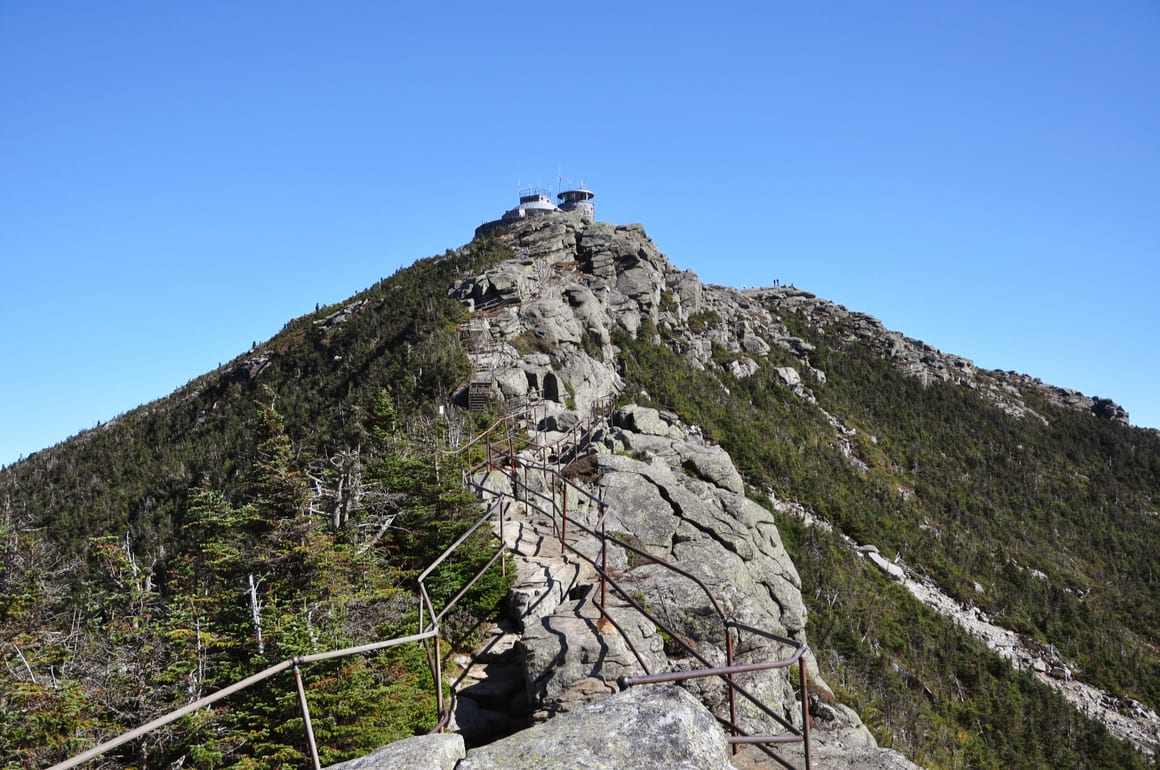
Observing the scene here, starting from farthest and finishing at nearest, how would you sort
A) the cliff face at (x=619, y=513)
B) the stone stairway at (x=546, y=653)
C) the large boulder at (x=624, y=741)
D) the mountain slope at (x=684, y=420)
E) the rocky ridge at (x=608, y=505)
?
the mountain slope at (x=684, y=420) < the cliff face at (x=619, y=513) < the rocky ridge at (x=608, y=505) < the stone stairway at (x=546, y=653) < the large boulder at (x=624, y=741)

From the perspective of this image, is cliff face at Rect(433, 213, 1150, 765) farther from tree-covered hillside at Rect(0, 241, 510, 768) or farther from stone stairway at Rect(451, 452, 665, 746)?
tree-covered hillside at Rect(0, 241, 510, 768)

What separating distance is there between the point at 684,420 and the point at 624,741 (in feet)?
114

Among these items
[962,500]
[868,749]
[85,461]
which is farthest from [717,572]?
[962,500]

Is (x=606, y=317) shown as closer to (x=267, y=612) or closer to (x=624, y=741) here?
(x=267, y=612)

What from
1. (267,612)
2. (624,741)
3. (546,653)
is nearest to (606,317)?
(267,612)

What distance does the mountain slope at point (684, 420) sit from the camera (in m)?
15.9

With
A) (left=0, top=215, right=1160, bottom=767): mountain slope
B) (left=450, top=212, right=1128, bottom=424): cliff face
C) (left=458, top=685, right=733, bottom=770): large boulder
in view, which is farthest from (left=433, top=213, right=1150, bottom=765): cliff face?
(left=458, top=685, right=733, bottom=770): large boulder

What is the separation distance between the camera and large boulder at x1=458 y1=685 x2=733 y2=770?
13.3 ft

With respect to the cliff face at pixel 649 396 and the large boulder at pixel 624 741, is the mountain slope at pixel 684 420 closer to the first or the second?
the cliff face at pixel 649 396

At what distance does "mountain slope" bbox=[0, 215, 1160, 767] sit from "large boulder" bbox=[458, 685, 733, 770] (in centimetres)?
696

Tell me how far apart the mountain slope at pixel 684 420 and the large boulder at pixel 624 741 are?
274 inches

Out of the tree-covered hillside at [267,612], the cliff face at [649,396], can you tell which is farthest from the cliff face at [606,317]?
the tree-covered hillside at [267,612]

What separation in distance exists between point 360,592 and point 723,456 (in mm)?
12566

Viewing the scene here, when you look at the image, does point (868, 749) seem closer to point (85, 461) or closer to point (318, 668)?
point (318, 668)
